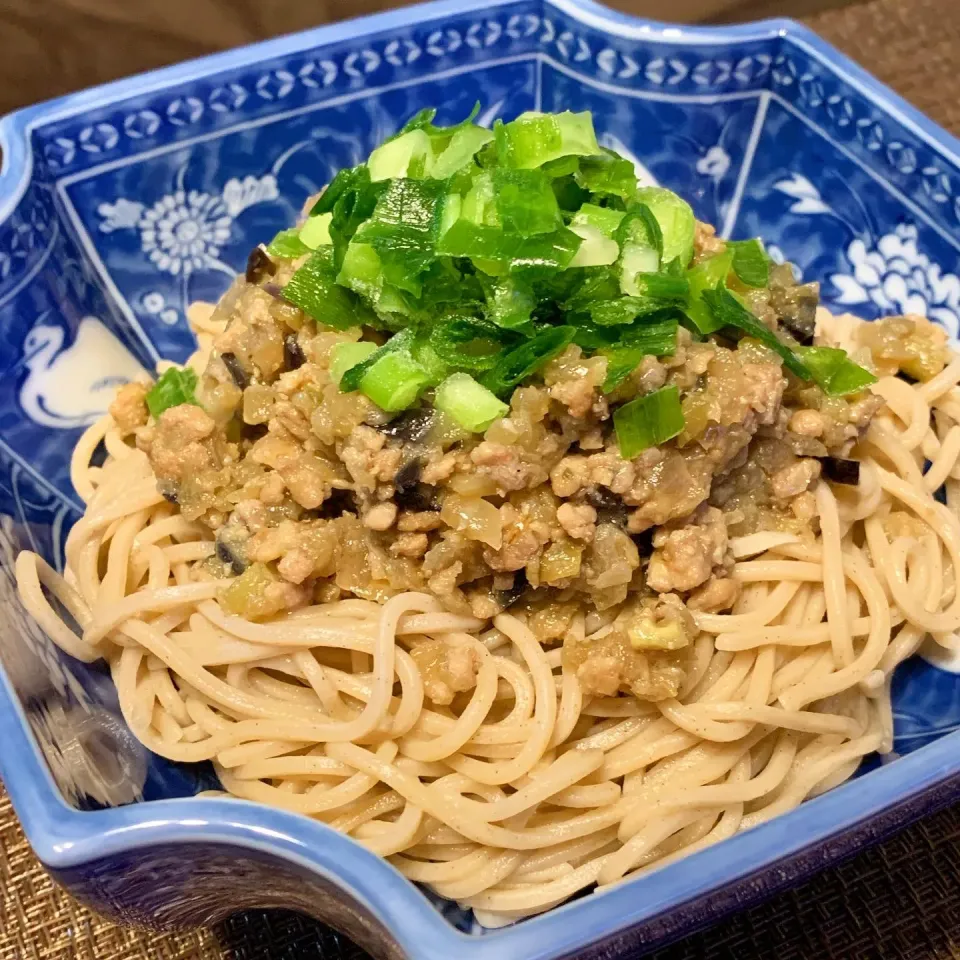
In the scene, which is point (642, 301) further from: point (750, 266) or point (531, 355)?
point (750, 266)

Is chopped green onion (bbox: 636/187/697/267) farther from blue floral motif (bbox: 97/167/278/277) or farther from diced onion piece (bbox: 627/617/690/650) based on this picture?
blue floral motif (bbox: 97/167/278/277)

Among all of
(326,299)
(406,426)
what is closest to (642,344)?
(406,426)

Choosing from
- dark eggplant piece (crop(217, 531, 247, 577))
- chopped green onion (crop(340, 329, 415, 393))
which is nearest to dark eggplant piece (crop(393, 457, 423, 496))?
chopped green onion (crop(340, 329, 415, 393))

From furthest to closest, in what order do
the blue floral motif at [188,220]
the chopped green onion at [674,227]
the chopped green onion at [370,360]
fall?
the blue floral motif at [188,220] → the chopped green onion at [674,227] → the chopped green onion at [370,360]

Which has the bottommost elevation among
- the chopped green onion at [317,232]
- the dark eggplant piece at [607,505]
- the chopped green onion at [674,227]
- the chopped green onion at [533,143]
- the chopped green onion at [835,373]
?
the dark eggplant piece at [607,505]

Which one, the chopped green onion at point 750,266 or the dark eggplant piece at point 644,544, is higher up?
the chopped green onion at point 750,266

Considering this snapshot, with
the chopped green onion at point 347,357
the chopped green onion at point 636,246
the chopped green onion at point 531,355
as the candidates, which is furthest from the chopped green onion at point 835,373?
the chopped green onion at point 347,357

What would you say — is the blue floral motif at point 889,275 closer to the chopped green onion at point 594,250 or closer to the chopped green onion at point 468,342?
the chopped green onion at point 594,250
